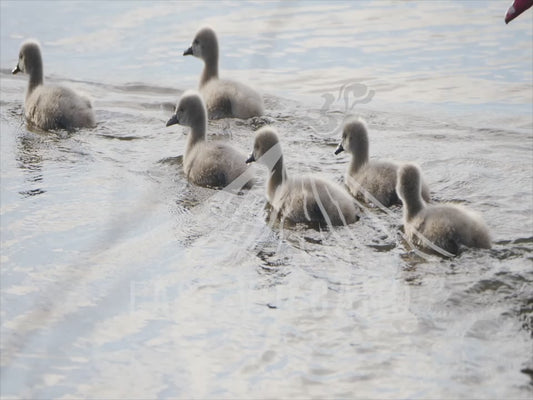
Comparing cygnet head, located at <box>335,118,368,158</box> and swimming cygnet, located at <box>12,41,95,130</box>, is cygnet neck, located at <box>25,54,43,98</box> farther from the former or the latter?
cygnet head, located at <box>335,118,368,158</box>

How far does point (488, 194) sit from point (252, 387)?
299 centimetres

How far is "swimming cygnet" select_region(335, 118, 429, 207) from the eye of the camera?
7.17 meters

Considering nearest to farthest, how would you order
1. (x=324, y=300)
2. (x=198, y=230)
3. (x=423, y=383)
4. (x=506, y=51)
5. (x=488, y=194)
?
(x=423, y=383)
(x=324, y=300)
(x=198, y=230)
(x=488, y=194)
(x=506, y=51)

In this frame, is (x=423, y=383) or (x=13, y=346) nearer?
(x=423, y=383)

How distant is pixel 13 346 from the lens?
5305 mm

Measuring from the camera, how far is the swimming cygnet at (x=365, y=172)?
282 inches

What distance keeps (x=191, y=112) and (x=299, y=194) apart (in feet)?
5.21

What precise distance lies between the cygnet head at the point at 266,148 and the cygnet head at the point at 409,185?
1.02 m

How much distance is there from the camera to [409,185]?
6.45m

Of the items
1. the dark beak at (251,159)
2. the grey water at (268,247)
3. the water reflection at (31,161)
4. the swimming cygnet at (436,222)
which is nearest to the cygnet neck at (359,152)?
the grey water at (268,247)

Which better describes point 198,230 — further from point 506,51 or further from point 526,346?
point 506,51

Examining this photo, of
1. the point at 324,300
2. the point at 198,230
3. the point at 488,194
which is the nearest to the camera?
the point at 324,300

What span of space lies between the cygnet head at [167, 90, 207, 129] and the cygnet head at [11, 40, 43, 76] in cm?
187

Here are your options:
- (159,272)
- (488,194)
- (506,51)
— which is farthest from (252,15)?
(159,272)
